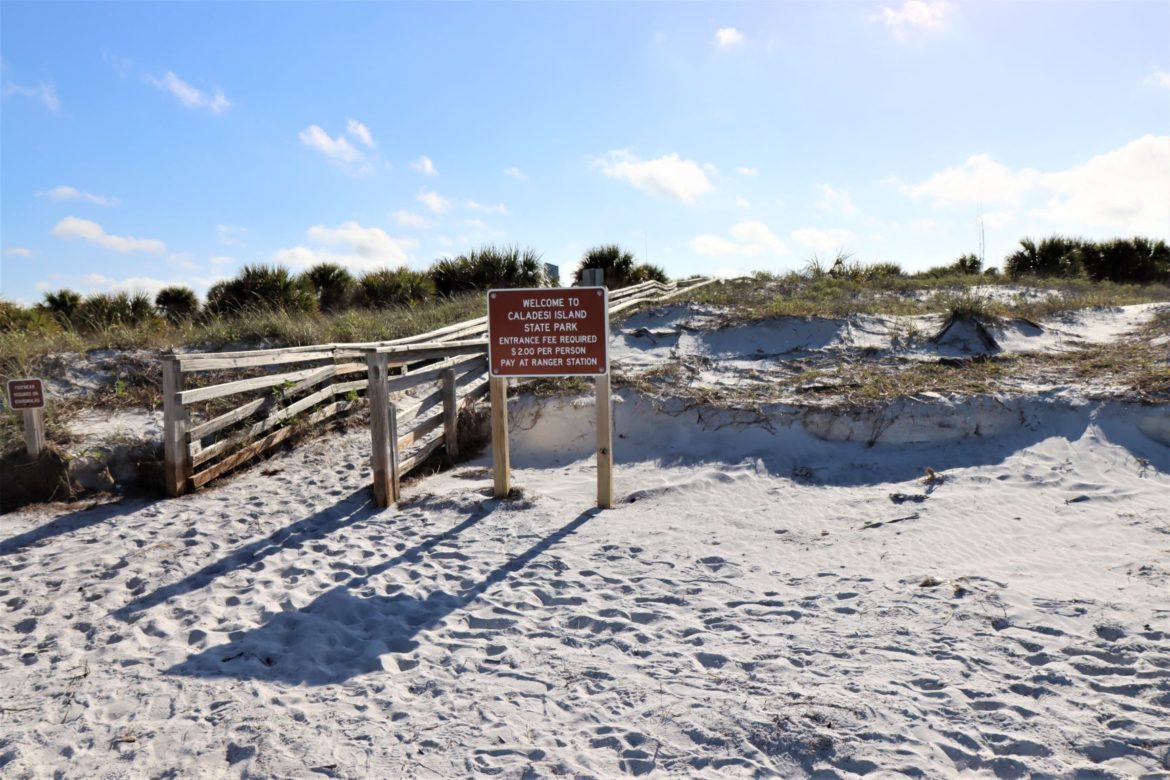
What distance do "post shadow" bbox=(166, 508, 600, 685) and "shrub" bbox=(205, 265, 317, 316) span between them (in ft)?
43.4

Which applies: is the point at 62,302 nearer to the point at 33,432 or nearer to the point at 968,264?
the point at 33,432

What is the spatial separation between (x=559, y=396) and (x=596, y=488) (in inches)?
83.2

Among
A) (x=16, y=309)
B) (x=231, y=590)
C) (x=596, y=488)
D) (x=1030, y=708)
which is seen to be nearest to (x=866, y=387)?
(x=596, y=488)

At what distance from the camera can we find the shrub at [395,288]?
19109mm

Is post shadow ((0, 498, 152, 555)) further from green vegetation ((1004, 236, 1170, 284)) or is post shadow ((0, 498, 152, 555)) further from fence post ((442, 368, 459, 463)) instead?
green vegetation ((1004, 236, 1170, 284))

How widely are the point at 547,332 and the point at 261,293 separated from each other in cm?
1295

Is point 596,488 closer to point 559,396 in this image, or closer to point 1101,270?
point 559,396

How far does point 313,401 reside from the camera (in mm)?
8898

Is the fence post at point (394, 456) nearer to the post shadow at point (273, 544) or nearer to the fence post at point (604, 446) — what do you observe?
the post shadow at point (273, 544)

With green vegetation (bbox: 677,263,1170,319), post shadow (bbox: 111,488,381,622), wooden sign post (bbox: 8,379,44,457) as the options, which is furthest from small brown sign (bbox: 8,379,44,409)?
green vegetation (bbox: 677,263,1170,319)

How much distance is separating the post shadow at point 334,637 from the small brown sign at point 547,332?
205 centimetres

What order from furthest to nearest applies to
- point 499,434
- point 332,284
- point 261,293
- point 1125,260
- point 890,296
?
point 1125,260, point 332,284, point 261,293, point 890,296, point 499,434

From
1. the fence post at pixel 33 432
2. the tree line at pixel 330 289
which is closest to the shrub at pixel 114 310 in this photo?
the tree line at pixel 330 289

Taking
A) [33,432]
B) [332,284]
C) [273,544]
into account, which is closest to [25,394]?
[33,432]
